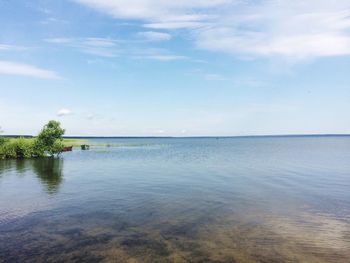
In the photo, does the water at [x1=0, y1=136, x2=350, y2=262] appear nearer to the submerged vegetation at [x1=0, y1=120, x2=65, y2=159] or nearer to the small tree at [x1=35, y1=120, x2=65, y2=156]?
the submerged vegetation at [x1=0, y1=120, x2=65, y2=159]

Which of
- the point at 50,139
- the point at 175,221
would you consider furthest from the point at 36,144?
the point at 175,221

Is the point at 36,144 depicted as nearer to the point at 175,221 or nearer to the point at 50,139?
the point at 50,139

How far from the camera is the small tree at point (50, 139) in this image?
80.8 metres

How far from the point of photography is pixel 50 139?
8244cm

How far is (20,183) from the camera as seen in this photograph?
37969 mm

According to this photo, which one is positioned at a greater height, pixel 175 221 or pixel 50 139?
pixel 50 139

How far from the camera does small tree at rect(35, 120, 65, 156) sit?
8081 cm

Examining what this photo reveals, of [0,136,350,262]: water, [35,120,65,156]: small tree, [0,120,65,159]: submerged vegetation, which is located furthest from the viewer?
[35,120,65,156]: small tree

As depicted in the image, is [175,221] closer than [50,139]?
Yes

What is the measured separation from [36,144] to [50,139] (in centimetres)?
371

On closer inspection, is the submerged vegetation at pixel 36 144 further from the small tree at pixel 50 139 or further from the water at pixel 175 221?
the water at pixel 175 221

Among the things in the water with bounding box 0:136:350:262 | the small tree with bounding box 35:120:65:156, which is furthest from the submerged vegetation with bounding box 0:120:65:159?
the water with bounding box 0:136:350:262

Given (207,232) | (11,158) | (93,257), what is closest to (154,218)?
(207,232)

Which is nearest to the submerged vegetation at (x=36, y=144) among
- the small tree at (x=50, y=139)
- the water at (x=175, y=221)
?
the small tree at (x=50, y=139)
